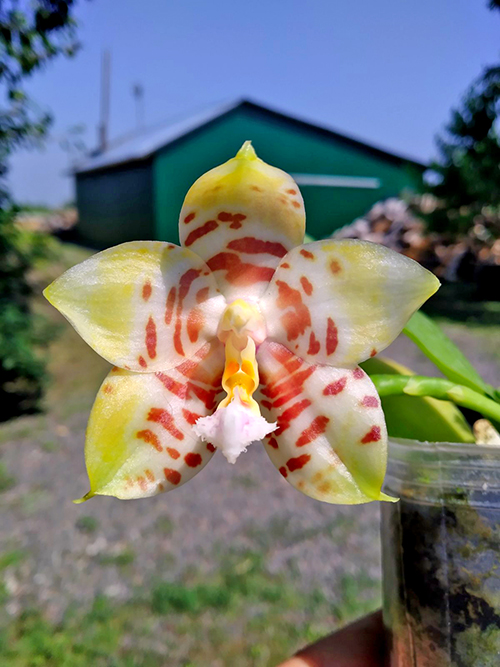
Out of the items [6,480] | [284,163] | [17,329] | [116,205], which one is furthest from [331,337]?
[116,205]

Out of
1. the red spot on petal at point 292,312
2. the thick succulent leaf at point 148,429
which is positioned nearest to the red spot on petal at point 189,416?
the thick succulent leaf at point 148,429

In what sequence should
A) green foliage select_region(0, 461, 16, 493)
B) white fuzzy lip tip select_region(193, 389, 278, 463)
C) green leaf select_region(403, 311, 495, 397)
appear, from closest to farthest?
white fuzzy lip tip select_region(193, 389, 278, 463)
green leaf select_region(403, 311, 495, 397)
green foliage select_region(0, 461, 16, 493)

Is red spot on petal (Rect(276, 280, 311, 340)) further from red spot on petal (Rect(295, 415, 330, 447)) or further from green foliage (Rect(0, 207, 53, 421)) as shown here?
green foliage (Rect(0, 207, 53, 421))

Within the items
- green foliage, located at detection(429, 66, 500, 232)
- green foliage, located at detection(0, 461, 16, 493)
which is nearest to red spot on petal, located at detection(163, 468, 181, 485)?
green foliage, located at detection(0, 461, 16, 493)

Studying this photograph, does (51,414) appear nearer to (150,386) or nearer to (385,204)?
(150,386)

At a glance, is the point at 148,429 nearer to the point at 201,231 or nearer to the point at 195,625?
the point at 201,231

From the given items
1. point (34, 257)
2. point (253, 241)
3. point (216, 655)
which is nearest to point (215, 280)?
point (253, 241)

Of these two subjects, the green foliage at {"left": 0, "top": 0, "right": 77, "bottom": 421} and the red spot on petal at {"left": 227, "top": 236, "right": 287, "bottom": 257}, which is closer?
the red spot on petal at {"left": 227, "top": 236, "right": 287, "bottom": 257}
